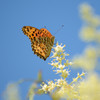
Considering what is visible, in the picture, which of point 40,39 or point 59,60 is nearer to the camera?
point 59,60

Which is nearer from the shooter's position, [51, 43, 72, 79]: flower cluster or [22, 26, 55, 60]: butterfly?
[51, 43, 72, 79]: flower cluster

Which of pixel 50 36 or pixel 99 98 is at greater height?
pixel 50 36

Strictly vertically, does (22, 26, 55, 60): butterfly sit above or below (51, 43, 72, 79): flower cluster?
above

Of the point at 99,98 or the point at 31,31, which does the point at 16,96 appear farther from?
the point at 31,31

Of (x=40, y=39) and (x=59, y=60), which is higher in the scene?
(x=40, y=39)

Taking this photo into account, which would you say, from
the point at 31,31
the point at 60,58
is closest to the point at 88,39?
the point at 60,58

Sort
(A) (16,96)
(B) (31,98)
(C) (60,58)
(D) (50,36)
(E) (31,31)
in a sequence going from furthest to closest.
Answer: (E) (31,31) < (D) (50,36) < (C) (60,58) < (B) (31,98) < (A) (16,96)

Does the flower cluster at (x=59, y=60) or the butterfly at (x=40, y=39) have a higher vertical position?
the butterfly at (x=40, y=39)

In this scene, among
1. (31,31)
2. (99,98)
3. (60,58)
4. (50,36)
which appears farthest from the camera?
(31,31)
